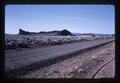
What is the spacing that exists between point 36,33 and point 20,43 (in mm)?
206

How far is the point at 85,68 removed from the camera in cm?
296

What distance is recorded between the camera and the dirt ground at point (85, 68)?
291 centimetres

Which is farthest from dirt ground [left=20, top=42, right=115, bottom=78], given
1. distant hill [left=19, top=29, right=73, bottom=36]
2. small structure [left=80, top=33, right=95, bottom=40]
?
distant hill [left=19, top=29, right=73, bottom=36]

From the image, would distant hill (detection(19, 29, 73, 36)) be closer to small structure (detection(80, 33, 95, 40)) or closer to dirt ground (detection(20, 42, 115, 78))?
small structure (detection(80, 33, 95, 40))

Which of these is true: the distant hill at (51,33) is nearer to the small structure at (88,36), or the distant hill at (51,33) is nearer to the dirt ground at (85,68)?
the small structure at (88,36)

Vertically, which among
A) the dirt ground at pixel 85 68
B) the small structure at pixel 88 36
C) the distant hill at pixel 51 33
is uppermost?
the distant hill at pixel 51 33

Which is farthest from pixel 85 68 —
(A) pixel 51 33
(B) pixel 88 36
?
(A) pixel 51 33

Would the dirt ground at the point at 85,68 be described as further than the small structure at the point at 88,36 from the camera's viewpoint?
No

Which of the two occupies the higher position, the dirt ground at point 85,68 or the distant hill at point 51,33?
the distant hill at point 51,33

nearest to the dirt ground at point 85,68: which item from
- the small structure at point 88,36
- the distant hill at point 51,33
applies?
the small structure at point 88,36

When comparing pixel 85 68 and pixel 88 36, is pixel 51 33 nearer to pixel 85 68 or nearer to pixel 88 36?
pixel 88 36
